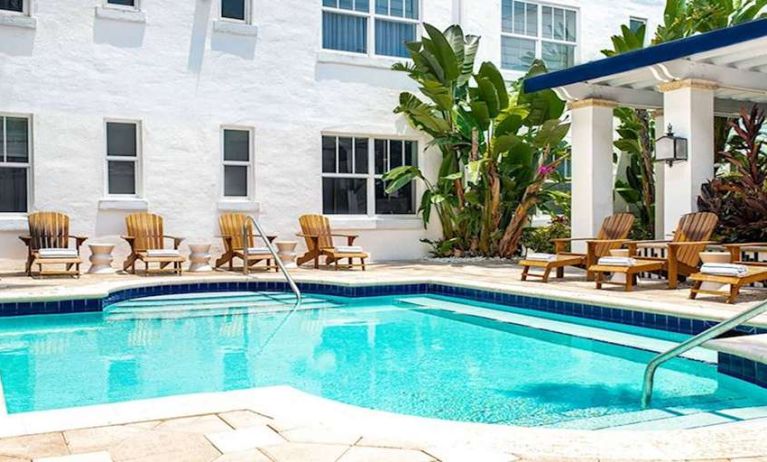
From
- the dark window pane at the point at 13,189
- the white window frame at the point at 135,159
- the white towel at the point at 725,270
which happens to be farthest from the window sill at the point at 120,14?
the white towel at the point at 725,270

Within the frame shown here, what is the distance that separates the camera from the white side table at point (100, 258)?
12.0m

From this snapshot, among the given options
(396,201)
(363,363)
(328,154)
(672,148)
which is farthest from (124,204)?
(672,148)

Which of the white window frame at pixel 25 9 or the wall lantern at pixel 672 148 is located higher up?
the white window frame at pixel 25 9

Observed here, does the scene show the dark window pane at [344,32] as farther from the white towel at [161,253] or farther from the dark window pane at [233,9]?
the white towel at [161,253]

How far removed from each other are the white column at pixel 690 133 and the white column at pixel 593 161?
1.43 meters

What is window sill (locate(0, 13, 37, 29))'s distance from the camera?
11.9m

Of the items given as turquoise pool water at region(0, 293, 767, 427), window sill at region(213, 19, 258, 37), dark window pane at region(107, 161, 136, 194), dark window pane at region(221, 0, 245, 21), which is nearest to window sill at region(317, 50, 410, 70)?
window sill at region(213, 19, 258, 37)

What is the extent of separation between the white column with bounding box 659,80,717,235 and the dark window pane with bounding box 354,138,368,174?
5974mm

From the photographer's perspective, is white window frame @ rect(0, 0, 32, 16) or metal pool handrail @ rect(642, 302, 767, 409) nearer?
metal pool handrail @ rect(642, 302, 767, 409)

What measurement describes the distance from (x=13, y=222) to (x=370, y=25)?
7.45 meters

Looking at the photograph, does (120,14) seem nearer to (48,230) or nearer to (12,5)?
(12,5)

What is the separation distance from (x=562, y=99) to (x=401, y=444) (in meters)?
10.8

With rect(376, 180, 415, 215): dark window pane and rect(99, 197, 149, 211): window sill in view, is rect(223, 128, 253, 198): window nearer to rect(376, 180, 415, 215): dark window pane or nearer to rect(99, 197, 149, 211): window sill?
rect(99, 197, 149, 211): window sill

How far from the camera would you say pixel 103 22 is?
41.6 feet
